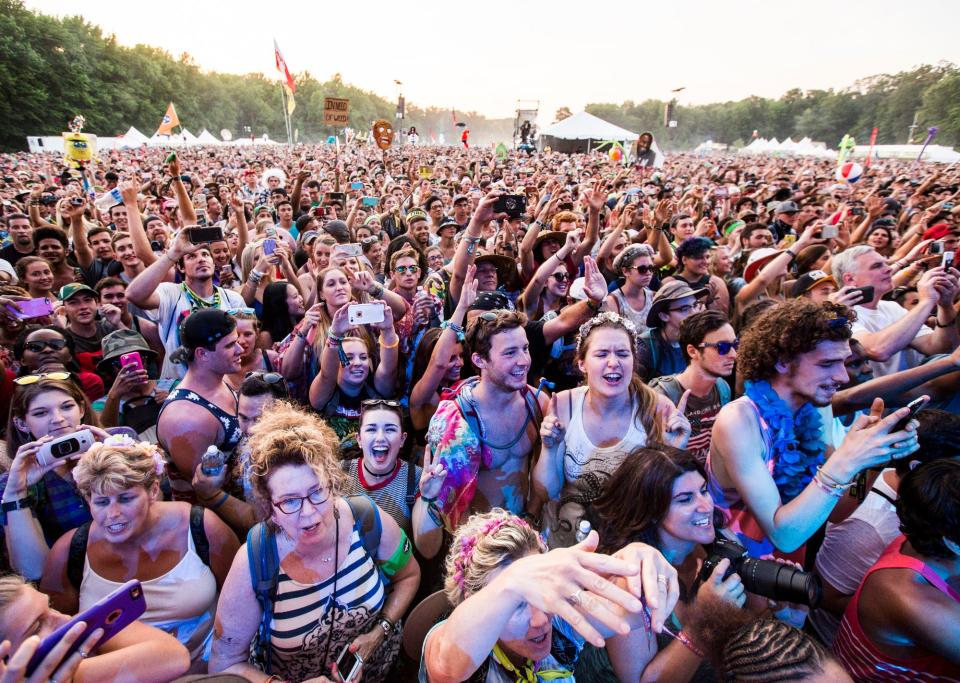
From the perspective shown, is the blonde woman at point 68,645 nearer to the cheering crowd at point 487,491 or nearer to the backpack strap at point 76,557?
the cheering crowd at point 487,491

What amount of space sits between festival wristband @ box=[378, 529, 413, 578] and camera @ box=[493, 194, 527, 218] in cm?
260

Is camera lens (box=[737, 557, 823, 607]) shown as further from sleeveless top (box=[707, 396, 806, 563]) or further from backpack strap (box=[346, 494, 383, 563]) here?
backpack strap (box=[346, 494, 383, 563])

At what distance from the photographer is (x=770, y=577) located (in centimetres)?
168

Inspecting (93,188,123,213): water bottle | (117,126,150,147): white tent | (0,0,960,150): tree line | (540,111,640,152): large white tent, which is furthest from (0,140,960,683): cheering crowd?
(0,0,960,150): tree line

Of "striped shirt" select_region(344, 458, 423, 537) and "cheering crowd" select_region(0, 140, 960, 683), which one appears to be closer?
"cheering crowd" select_region(0, 140, 960, 683)

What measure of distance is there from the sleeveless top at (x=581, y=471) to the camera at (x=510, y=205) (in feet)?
6.86

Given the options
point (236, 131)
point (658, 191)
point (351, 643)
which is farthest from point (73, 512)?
point (236, 131)

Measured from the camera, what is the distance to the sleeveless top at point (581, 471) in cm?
224

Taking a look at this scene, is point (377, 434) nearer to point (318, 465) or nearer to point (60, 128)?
point (318, 465)

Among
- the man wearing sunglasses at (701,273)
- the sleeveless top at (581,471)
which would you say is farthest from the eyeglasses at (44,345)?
the man wearing sunglasses at (701,273)

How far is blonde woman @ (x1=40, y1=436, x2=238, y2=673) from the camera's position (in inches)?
72.7

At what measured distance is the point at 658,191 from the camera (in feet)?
38.0

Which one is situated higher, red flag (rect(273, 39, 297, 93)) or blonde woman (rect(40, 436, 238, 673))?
red flag (rect(273, 39, 297, 93))

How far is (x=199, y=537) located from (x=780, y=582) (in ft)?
7.29
